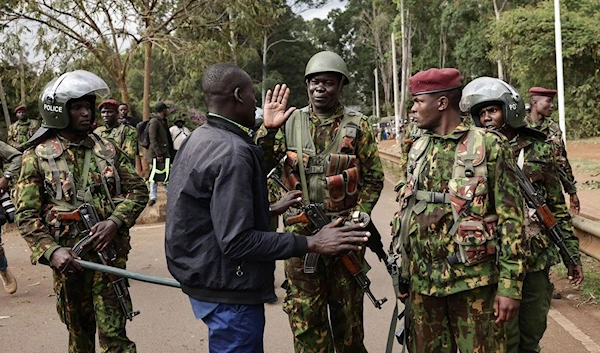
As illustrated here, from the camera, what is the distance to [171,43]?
556 inches

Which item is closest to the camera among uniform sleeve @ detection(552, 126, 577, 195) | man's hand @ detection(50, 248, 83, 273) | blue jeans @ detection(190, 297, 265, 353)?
blue jeans @ detection(190, 297, 265, 353)

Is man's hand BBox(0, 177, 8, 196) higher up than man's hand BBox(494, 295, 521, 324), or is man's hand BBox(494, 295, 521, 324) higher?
man's hand BBox(0, 177, 8, 196)

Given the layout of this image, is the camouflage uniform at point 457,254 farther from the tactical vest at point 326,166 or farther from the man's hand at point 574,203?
the man's hand at point 574,203

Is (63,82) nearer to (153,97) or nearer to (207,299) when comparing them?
(207,299)

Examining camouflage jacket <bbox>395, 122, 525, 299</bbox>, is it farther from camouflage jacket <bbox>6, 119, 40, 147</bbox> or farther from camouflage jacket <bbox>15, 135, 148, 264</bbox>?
camouflage jacket <bbox>6, 119, 40, 147</bbox>

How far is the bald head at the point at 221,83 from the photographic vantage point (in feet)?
9.21

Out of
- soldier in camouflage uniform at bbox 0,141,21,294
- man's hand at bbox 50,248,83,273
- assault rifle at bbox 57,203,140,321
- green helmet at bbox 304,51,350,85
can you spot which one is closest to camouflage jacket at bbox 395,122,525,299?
green helmet at bbox 304,51,350,85

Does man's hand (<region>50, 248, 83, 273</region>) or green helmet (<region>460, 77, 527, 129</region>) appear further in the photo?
green helmet (<region>460, 77, 527, 129</region>)

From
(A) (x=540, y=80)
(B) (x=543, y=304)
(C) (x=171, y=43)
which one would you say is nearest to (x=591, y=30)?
(A) (x=540, y=80)

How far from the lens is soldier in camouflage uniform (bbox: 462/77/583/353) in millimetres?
3775

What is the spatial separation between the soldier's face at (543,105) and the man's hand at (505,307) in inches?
131

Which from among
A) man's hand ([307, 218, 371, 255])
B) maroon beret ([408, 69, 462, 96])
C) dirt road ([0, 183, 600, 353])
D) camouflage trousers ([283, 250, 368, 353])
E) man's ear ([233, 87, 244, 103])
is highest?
maroon beret ([408, 69, 462, 96])

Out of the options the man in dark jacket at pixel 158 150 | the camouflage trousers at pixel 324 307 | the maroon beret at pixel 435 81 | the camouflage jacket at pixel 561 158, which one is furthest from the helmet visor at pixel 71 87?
the man in dark jacket at pixel 158 150

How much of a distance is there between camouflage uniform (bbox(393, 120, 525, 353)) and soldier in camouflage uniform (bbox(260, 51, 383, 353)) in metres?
0.75
